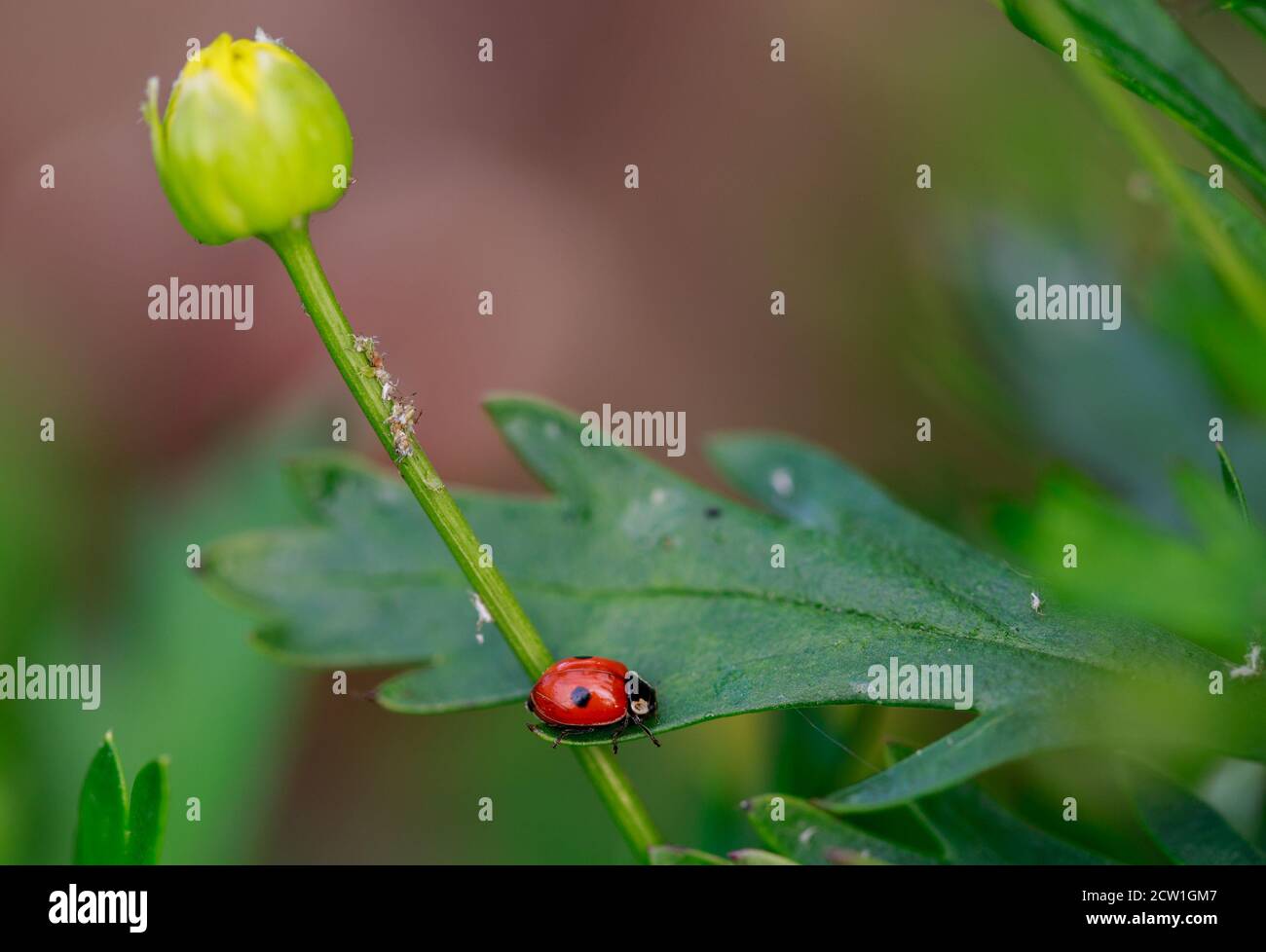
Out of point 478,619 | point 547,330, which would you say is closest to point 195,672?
point 478,619

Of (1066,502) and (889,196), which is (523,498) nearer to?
(1066,502)

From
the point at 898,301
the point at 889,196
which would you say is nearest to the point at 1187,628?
the point at 898,301

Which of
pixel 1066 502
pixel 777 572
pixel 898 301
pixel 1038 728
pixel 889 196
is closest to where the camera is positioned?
pixel 1038 728

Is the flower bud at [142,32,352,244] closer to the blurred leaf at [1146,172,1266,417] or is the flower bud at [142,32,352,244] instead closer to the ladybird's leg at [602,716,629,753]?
the ladybird's leg at [602,716,629,753]

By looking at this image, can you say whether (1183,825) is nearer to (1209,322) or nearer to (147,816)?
(1209,322)

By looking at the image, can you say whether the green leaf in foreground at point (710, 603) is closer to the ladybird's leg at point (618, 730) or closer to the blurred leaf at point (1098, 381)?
the ladybird's leg at point (618, 730)
